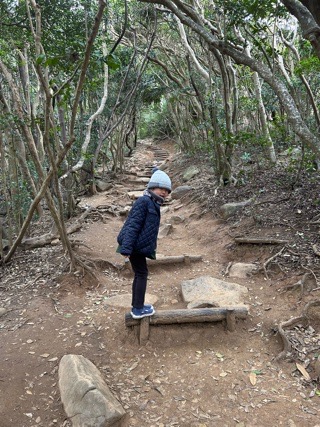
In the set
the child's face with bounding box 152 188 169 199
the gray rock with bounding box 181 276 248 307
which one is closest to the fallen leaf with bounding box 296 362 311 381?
the gray rock with bounding box 181 276 248 307

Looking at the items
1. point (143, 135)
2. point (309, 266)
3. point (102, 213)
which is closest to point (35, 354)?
point (309, 266)

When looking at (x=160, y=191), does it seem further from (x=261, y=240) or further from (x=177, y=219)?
(x=177, y=219)

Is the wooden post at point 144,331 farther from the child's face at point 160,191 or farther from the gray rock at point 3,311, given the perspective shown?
the gray rock at point 3,311

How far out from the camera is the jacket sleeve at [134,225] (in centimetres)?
355

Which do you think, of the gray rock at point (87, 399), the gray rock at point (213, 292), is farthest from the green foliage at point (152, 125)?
the gray rock at point (87, 399)

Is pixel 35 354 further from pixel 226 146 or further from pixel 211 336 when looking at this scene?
pixel 226 146

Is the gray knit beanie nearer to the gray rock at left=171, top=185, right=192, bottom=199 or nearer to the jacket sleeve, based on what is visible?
the jacket sleeve

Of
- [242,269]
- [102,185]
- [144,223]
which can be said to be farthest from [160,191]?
[102,185]

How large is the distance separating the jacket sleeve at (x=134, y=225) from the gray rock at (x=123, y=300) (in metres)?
1.44

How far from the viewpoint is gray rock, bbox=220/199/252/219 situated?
7434 mm

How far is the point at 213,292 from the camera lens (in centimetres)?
481

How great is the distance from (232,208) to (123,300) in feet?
12.1

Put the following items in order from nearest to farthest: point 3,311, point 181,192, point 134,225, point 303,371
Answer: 1. point 303,371
2. point 134,225
3. point 3,311
4. point 181,192

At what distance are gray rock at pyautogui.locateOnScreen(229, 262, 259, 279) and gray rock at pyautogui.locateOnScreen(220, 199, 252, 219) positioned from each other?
2.02 m
